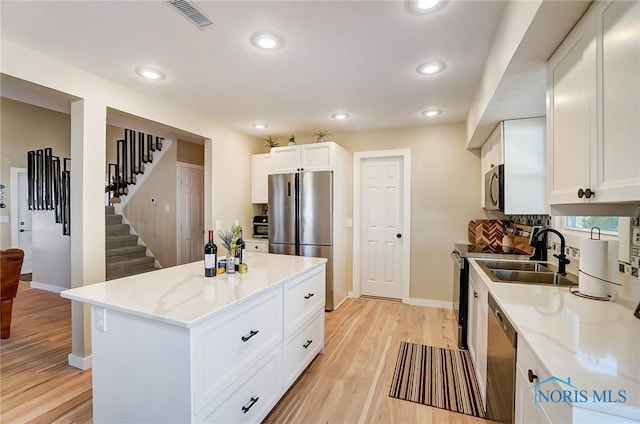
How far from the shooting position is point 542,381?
92cm

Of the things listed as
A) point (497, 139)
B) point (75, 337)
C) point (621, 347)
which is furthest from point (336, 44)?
point (75, 337)

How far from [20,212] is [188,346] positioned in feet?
19.4

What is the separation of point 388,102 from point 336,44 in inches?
49.5

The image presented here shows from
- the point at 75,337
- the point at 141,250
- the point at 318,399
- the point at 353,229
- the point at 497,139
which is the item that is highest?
the point at 497,139

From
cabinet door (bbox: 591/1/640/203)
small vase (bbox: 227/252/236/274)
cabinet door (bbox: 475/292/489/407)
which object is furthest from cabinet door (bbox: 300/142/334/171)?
cabinet door (bbox: 591/1/640/203)

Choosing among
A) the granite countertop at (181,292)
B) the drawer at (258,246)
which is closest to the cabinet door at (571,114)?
the granite countertop at (181,292)

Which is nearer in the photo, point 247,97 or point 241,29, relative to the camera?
point 241,29

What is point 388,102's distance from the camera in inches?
122

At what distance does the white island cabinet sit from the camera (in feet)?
4.21

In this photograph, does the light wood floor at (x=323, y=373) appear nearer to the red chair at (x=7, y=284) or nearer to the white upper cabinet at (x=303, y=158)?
the red chair at (x=7, y=284)

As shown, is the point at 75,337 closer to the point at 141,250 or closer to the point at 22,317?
the point at 22,317

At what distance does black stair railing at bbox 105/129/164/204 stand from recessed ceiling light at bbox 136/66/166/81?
3286 mm

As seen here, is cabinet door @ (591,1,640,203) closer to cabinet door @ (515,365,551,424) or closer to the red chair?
cabinet door @ (515,365,551,424)

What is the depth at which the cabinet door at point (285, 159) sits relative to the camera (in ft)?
13.0
